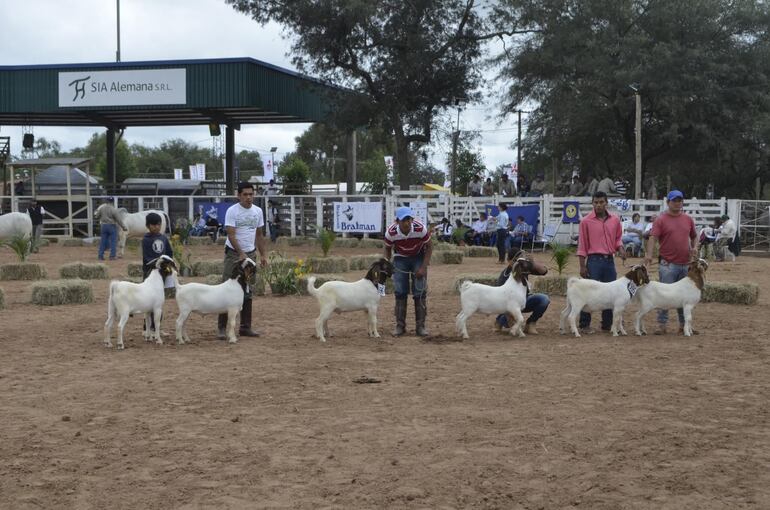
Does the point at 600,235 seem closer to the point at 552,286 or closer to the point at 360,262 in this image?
the point at 552,286

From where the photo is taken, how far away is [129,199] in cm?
3912

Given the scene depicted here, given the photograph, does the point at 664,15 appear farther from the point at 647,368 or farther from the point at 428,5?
the point at 647,368

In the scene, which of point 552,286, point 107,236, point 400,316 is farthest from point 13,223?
point 400,316

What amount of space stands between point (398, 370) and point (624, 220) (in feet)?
76.0

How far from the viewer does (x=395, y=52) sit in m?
38.2

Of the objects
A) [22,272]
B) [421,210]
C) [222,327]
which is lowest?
[222,327]

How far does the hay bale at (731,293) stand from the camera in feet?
53.8

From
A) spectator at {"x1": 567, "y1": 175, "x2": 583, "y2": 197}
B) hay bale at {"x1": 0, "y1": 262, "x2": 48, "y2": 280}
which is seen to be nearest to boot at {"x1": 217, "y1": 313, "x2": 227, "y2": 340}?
hay bale at {"x1": 0, "y1": 262, "x2": 48, "y2": 280}

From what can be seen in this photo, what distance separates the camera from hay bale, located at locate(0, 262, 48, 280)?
20.5 m

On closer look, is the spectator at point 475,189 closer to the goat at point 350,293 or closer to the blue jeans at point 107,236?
the blue jeans at point 107,236

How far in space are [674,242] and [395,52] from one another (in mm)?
26974

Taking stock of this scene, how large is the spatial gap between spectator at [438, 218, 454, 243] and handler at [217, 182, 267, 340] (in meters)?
21.1

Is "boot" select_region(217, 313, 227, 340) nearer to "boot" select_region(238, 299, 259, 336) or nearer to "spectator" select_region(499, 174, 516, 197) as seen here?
"boot" select_region(238, 299, 259, 336)

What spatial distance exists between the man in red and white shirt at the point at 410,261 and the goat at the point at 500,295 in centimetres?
63
